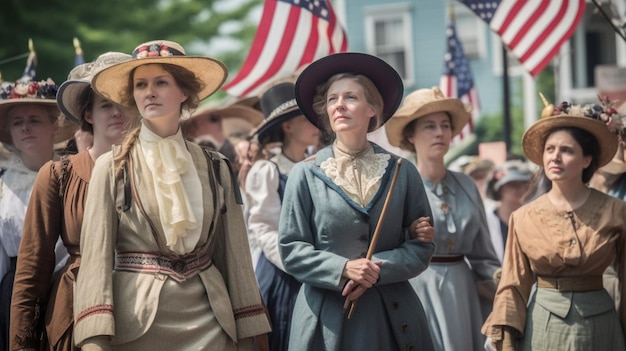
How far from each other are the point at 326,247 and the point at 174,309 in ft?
3.18

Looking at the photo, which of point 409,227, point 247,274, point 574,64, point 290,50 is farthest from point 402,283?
point 574,64

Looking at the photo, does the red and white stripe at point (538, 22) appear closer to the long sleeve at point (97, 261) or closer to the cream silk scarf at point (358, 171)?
the cream silk scarf at point (358, 171)

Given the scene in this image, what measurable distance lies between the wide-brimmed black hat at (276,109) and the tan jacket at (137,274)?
96.4 inches

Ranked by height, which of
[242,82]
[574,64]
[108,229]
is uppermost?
[574,64]

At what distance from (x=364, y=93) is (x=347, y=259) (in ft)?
3.19

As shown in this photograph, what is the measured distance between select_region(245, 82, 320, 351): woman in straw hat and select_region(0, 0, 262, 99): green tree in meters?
19.5

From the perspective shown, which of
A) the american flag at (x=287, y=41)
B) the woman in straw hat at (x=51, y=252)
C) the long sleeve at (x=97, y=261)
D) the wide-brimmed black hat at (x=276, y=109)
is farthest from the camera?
the american flag at (x=287, y=41)

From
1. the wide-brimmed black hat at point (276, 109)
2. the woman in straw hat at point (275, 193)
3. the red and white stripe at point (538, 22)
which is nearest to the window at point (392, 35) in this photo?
the red and white stripe at point (538, 22)

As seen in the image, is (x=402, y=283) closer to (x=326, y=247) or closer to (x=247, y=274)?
(x=326, y=247)

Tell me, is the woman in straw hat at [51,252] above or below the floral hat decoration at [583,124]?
below

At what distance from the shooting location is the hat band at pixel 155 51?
17.2 feet

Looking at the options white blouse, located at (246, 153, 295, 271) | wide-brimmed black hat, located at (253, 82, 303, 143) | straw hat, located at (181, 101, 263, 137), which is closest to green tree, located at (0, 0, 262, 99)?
straw hat, located at (181, 101, 263, 137)

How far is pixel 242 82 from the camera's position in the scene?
1086 centimetres

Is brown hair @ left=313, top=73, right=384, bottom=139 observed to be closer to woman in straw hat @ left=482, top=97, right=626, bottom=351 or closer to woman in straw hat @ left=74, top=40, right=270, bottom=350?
woman in straw hat @ left=74, top=40, right=270, bottom=350
